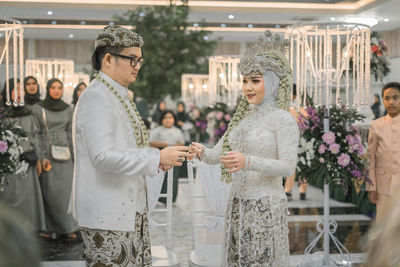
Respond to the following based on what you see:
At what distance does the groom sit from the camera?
2.02 meters

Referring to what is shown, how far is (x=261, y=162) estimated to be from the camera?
2.35m

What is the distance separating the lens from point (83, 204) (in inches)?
82.0

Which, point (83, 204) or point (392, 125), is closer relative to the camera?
point (83, 204)

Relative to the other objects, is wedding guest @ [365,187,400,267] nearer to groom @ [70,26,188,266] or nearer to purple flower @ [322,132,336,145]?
groom @ [70,26,188,266]

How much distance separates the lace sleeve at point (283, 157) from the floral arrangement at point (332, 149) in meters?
1.60

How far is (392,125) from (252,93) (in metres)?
2.23

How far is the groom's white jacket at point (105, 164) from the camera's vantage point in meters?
2.01

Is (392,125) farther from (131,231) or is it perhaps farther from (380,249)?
→ (380,249)

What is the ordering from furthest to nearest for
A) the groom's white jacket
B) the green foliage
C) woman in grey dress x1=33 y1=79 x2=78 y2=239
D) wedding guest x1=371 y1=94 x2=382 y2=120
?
wedding guest x1=371 y1=94 x2=382 y2=120 < woman in grey dress x1=33 y1=79 x2=78 y2=239 < the green foliage < the groom's white jacket

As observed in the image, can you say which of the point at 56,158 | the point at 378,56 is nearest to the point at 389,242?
the point at 56,158

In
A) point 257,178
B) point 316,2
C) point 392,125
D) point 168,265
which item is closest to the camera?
point 257,178

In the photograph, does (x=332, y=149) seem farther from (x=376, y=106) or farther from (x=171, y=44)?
(x=376, y=106)

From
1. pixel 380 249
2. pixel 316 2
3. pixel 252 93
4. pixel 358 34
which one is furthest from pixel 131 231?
pixel 316 2

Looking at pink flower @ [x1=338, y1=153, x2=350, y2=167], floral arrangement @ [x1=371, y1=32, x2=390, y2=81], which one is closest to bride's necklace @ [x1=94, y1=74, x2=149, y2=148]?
pink flower @ [x1=338, y1=153, x2=350, y2=167]
